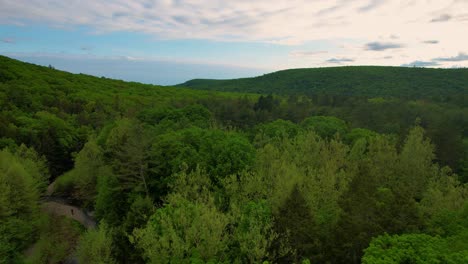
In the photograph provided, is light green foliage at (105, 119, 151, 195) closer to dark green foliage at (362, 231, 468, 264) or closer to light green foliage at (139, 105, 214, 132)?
light green foliage at (139, 105, 214, 132)

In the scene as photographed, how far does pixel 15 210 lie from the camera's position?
41.7 meters

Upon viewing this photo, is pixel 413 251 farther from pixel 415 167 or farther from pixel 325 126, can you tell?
pixel 325 126

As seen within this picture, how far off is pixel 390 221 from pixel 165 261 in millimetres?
17139

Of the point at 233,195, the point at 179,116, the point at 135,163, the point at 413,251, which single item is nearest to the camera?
the point at 413,251

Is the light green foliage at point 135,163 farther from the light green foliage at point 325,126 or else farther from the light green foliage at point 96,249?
the light green foliage at point 325,126

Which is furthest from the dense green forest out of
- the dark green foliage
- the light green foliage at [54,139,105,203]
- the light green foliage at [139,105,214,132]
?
the light green foliage at [139,105,214,132]

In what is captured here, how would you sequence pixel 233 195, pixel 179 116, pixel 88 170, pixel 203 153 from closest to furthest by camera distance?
pixel 233 195, pixel 203 153, pixel 88 170, pixel 179 116

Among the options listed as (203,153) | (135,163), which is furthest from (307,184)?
(135,163)

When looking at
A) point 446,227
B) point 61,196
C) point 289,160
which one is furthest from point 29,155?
point 446,227

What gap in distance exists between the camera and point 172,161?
128 feet

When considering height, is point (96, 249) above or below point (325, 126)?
below

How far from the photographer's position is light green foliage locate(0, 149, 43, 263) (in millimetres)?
37469

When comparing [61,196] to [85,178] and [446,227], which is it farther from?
[446,227]

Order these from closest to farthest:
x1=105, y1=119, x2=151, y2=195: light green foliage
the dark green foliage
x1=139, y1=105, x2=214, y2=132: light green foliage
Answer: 1. the dark green foliage
2. x1=105, y1=119, x2=151, y2=195: light green foliage
3. x1=139, y1=105, x2=214, y2=132: light green foliage
